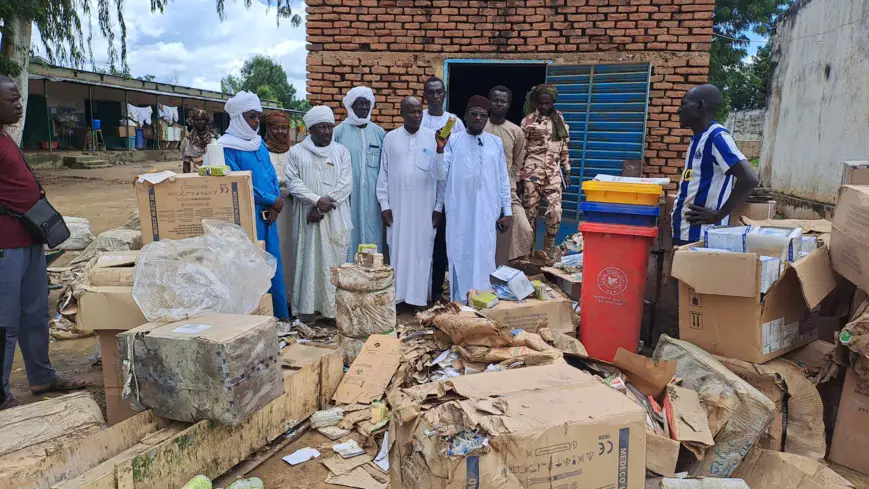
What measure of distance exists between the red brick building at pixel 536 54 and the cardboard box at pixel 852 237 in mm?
3377

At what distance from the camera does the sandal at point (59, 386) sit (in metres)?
3.49

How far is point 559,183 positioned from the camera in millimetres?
5848

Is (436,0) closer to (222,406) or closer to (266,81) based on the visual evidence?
(222,406)

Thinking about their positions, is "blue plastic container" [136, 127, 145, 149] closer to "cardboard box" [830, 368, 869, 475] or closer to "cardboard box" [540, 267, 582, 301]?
"cardboard box" [540, 267, 582, 301]

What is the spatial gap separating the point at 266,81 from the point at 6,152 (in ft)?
176

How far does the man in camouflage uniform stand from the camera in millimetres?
5750

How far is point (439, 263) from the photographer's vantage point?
212 inches

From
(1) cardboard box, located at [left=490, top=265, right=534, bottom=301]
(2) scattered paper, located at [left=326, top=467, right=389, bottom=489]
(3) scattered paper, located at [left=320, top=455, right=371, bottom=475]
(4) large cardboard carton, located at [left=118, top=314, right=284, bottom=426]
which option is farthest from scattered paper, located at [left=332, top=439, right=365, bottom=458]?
(1) cardboard box, located at [left=490, top=265, right=534, bottom=301]

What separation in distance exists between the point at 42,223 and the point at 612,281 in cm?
352

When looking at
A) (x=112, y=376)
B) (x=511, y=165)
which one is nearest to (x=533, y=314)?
(x=511, y=165)

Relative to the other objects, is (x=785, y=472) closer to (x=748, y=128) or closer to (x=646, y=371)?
(x=646, y=371)

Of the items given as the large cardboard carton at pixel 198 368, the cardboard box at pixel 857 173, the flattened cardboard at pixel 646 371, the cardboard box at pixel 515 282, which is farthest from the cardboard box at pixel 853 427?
the large cardboard carton at pixel 198 368

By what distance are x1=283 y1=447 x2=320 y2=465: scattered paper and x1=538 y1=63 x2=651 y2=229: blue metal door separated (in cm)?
481

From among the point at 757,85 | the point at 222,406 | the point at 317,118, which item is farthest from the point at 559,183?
the point at 757,85
